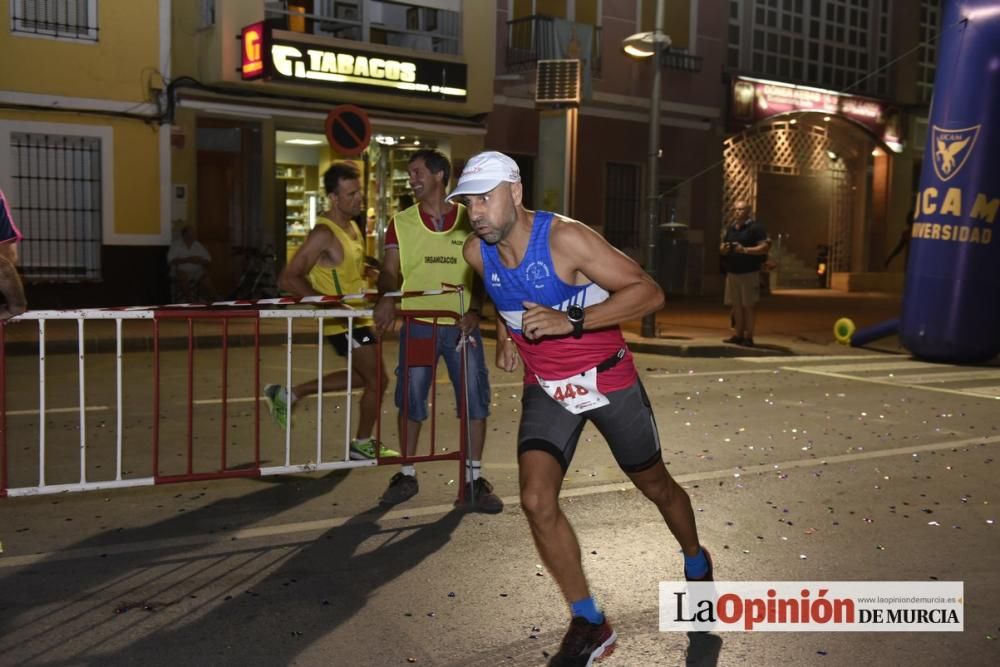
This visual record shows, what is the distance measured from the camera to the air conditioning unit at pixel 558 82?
15875 millimetres

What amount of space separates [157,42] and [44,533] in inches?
558

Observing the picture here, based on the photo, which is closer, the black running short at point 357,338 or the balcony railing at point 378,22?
the black running short at point 357,338

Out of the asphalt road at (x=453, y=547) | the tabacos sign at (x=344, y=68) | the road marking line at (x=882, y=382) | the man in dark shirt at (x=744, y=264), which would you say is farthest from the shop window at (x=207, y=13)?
the road marking line at (x=882, y=382)

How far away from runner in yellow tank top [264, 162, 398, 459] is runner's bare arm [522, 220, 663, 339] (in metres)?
2.90

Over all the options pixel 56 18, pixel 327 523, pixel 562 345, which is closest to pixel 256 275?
pixel 56 18

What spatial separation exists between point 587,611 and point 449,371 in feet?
8.70

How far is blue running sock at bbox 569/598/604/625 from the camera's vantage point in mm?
4025

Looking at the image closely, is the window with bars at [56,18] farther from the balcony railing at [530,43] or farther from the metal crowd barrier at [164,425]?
the balcony railing at [530,43]

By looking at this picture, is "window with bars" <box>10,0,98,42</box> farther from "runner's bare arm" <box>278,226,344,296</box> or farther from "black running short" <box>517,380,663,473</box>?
"black running short" <box>517,380,663,473</box>

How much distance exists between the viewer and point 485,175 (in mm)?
4070

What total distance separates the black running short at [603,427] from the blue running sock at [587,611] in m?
0.48

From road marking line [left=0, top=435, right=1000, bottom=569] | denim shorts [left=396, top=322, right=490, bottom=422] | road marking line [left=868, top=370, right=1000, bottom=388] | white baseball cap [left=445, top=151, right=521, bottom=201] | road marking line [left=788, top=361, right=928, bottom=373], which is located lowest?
road marking line [left=0, top=435, right=1000, bottom=569]

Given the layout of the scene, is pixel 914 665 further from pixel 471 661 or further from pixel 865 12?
pixel 865 12

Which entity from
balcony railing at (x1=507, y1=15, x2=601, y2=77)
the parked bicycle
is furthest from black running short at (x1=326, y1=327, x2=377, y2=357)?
balcony railing at (x1=507, y1=15, x2=601, y2=77)
